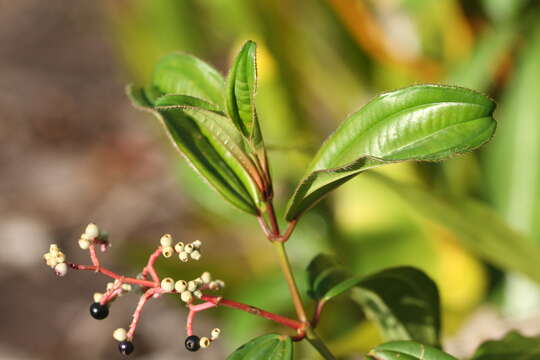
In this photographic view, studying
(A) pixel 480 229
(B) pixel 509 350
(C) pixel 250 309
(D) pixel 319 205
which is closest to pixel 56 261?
(C) pixel 250 309

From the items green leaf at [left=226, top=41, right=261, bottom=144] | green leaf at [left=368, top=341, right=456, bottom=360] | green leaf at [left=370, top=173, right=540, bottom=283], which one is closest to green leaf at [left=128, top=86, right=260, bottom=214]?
green leaf at [left=226, top=41, right=261, bottom=144]

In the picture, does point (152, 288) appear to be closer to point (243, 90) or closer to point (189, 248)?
point (189, 248)

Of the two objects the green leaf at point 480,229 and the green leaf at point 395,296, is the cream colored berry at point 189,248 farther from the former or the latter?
the green leaf at point 480,229

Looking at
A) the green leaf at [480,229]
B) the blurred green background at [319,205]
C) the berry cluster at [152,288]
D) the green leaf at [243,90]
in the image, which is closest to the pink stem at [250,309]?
the berry cluster at [152,288]

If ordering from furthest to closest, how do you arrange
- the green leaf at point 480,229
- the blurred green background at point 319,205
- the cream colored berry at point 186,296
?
the blurred green background at point 319,205 < the green leaf at point 480,229 < the cream colored berry at point 186,296

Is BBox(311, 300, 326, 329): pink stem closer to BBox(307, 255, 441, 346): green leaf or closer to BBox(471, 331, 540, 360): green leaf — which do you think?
BBox(307, 255, 441, 346): green leaf
